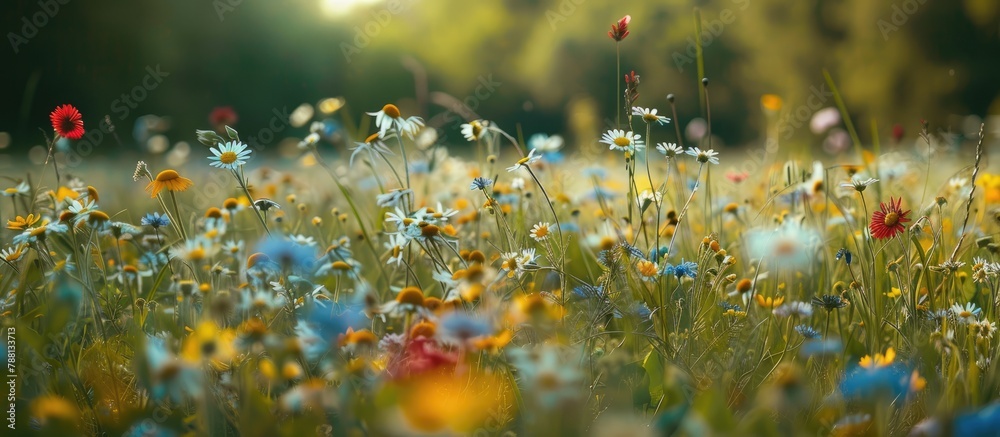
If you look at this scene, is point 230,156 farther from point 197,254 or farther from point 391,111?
point 197,254

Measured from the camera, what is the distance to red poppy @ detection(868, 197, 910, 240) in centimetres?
113

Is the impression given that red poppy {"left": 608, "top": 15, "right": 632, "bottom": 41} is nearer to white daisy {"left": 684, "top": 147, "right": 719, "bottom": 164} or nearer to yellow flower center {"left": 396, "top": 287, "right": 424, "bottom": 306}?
white daisy {"left": 684, "top": 147, "right": 719, "bottom": 164}

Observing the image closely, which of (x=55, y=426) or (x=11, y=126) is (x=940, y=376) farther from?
(x=11, y=126)

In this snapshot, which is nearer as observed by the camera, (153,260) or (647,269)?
(647,269)

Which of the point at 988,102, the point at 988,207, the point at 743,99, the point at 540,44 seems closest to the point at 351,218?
the point at 988,207

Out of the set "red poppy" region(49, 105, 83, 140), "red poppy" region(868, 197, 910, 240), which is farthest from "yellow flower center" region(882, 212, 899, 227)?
"red poppy" region(49, 105, 83, 140)

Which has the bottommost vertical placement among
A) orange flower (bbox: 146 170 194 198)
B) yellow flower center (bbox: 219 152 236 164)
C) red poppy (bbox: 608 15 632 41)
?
orange flower (bbox: 146 170 194 198)

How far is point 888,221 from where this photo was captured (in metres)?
1.13

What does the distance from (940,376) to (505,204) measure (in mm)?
1016

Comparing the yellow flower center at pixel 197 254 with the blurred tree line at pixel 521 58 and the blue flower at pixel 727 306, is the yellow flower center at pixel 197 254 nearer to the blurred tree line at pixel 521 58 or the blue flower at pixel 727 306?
the blue flower at pixel 727 306

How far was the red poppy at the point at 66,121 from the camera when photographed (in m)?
1.30

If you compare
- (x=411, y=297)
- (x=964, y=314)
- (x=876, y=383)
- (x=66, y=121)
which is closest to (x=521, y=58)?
(x=66, y=121)

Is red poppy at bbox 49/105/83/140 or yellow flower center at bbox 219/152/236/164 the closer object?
yellow flower center at bbox 219/152/236/164

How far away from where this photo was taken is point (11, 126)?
9102 millimetres
